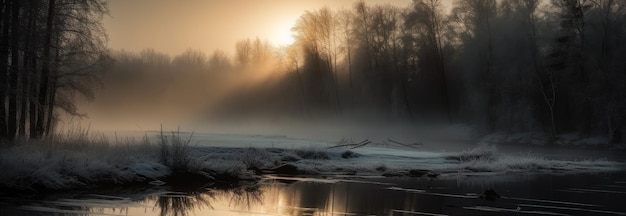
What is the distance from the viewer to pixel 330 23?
8069 centimetres

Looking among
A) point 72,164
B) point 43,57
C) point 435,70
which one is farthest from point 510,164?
point 435,70

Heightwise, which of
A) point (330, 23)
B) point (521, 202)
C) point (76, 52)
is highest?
point (330, 23)

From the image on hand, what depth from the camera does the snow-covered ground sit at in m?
16.4

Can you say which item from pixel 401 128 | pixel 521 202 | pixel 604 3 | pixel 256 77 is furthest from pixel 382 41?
pixel 521 202

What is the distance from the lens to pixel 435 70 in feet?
249

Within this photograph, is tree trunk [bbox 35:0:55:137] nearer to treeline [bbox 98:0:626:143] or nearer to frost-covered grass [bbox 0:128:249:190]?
frost-covered grass [bbox 0:128:249:190]

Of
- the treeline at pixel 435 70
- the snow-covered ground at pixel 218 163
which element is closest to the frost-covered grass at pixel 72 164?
the snow-covered ground at pixel 218 163

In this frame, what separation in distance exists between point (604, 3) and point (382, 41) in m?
30.2

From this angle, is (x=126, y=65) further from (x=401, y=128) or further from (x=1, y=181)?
(x=1, y=181)

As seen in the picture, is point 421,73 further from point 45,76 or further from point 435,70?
point 45,76

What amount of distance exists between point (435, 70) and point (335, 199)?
61.6 meters

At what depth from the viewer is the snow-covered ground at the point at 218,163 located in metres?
16.4

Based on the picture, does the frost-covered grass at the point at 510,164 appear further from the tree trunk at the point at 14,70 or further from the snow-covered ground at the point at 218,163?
the tree trunk at the point at 14,70

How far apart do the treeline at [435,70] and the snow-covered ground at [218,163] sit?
22.7m
